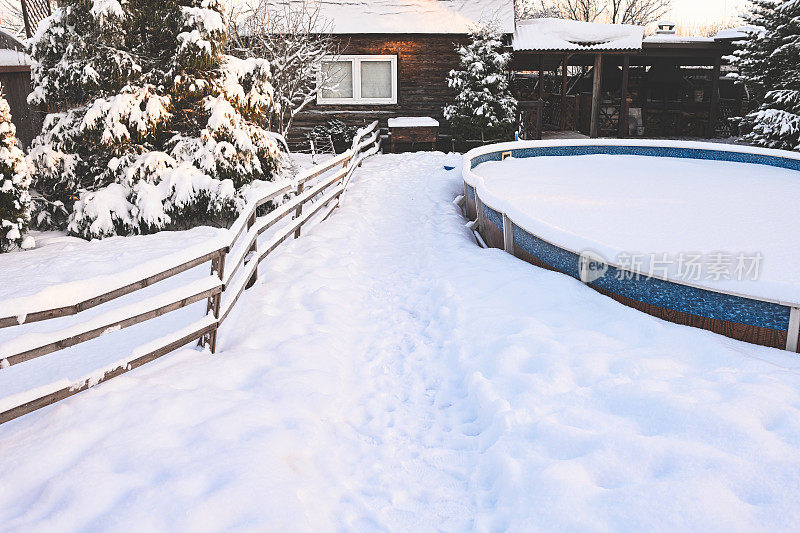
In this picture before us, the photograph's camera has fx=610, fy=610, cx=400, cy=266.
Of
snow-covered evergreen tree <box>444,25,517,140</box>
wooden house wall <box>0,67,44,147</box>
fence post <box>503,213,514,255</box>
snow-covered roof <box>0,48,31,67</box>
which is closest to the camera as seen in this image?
fence post <box>503,213,514,255</box>

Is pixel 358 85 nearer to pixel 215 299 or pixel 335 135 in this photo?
pixel 335 135

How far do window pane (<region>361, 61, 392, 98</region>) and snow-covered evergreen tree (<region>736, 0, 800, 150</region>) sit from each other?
388 inches

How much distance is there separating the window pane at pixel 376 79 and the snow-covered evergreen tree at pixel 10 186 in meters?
11.0

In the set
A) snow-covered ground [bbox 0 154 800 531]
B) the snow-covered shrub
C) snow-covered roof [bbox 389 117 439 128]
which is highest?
snow-covered roof [bbox 389 117 439 128]

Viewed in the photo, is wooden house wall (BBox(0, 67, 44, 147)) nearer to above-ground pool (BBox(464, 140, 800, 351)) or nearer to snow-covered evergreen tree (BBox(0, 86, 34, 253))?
snow-covered evergreen tree (BBox(0, 86, 34, 253))

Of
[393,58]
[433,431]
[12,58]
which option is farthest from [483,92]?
[433,431]

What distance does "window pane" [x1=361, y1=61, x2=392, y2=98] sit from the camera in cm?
1836

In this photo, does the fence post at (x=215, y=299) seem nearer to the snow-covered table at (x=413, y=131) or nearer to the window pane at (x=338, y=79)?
the snow-covered table at (x=413, y=131)

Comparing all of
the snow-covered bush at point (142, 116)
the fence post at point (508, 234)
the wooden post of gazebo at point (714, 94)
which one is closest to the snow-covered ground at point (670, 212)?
the fence post at point (508, 234)

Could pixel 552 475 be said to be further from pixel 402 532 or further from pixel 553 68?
pixel 553 68

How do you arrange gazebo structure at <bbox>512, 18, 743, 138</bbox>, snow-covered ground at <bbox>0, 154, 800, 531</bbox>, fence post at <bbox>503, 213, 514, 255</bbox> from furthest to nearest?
gazebo structure at <bbox>512, 18, 743, 138</bbox>
fence post at <bbox>503, 213, 514, 255</bbox>
snow-covered ground at <bbox>0, 154, 800, 531</bbox>

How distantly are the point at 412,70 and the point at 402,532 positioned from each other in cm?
1679

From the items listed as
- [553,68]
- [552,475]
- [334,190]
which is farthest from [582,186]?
[553,68]

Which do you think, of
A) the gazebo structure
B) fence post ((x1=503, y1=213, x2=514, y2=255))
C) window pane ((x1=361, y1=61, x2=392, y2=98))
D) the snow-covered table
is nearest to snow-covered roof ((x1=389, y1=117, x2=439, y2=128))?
the snow-covered table
